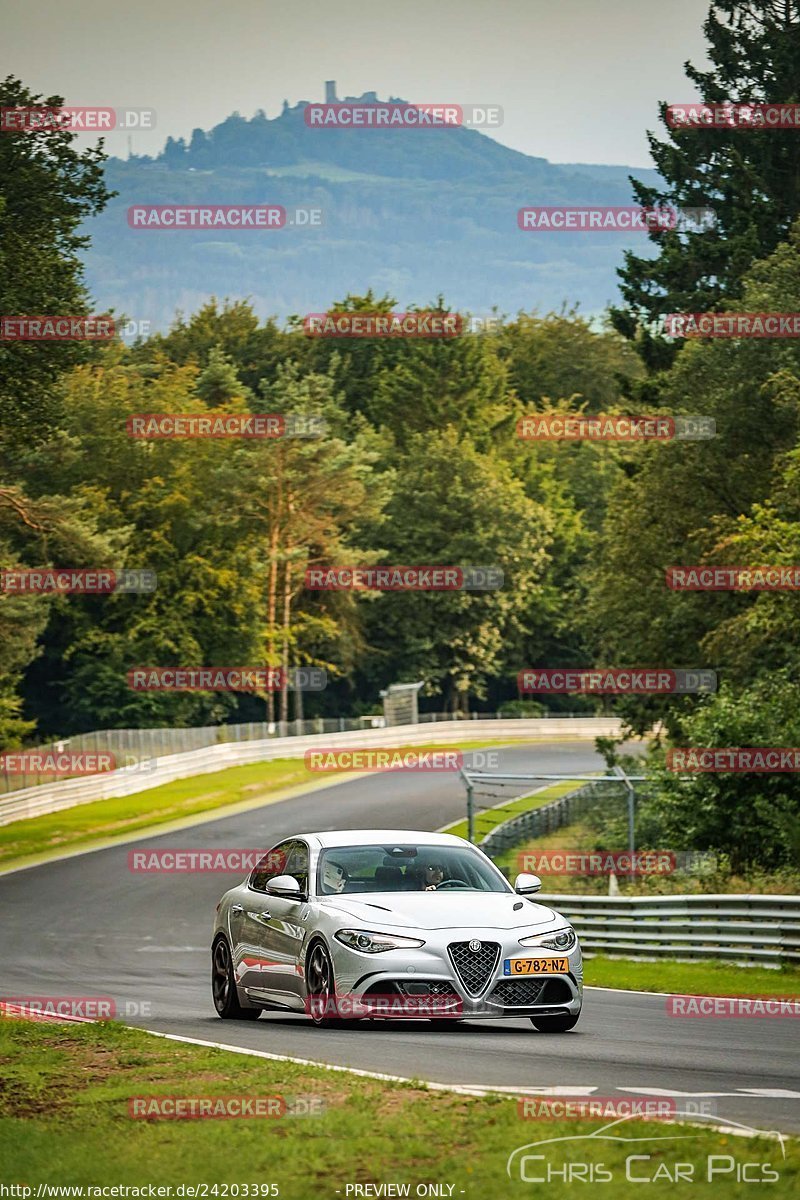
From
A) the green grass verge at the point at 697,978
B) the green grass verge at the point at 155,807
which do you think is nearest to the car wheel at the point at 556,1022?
the green grass verge at the point at 697,978

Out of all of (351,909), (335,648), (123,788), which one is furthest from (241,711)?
(351,909)

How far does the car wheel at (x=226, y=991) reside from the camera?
51.0 feet

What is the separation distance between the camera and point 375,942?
43.9ft

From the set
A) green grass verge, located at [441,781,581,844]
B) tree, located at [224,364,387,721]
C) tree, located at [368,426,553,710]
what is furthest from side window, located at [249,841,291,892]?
tree, located at [368,426,553,710]

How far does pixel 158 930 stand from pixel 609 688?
18.8 metres

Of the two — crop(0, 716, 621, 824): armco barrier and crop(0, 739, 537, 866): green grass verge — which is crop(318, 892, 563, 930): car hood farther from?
crop(0, 716, 621, 824): armco barrier

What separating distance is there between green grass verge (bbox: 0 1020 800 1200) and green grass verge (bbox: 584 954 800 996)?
10.2 m

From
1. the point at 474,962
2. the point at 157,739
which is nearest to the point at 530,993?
the point at 474,962

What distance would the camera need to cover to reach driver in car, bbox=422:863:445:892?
14.4 m

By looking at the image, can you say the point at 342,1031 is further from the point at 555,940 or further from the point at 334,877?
the point at 555,940

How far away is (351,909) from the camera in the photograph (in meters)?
13.9

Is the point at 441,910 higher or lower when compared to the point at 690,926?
higher

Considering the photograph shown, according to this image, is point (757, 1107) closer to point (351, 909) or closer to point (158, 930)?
point (351, 909)

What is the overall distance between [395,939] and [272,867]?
248 centimetres
